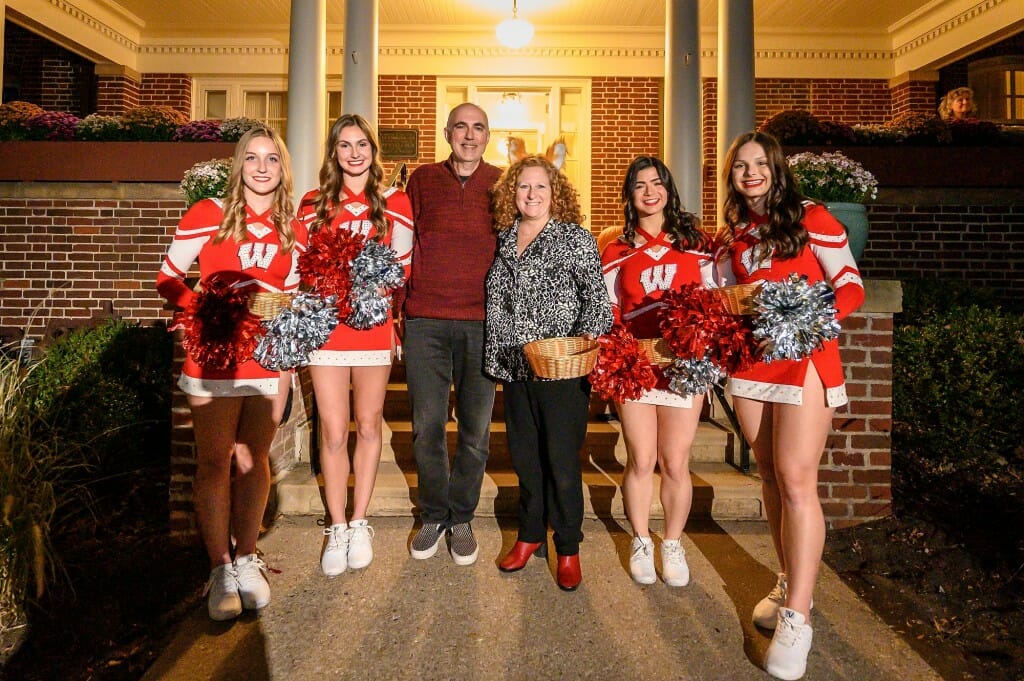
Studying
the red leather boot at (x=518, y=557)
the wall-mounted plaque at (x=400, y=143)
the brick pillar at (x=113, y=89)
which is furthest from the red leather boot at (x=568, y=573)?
the brick pillar at (x=113, y=89)

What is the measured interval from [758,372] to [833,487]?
1.89m

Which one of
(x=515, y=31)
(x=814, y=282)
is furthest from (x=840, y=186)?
(x=515, y=31)

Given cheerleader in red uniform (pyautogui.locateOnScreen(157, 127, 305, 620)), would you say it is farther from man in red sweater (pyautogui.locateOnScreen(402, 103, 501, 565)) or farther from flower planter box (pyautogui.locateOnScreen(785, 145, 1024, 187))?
flower planter box (pyautogui.locateOnScreen(785, 145, 1024, 187))

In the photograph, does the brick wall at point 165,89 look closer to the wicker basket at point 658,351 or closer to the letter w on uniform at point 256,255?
the letter w on uniform at point 256,255

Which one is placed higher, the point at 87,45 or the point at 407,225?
the point at 87,45

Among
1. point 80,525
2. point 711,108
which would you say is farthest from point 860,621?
point 711,108

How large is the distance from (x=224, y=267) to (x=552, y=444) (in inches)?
65.5

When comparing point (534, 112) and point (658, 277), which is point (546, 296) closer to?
point (658, 277)

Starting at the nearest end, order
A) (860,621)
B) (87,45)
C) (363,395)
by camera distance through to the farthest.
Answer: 1. (860,621)
2. (363,395)
3. (87,45)

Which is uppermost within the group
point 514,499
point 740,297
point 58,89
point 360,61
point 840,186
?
point 58,89

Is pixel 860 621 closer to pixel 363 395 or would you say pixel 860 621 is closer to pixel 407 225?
pixel 363 395

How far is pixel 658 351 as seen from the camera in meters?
2.72

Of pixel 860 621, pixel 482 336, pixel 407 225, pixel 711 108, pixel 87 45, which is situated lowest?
pixel 860 621

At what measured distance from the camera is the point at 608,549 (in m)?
3.49
